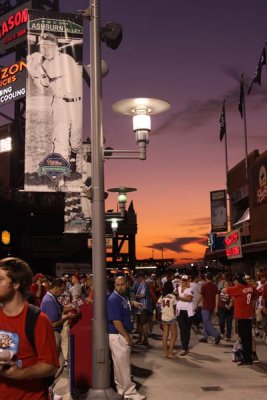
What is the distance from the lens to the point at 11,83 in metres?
35.9

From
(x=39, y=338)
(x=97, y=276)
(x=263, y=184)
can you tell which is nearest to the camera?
(x=39, y=338)

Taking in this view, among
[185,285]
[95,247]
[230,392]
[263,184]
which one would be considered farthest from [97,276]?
[263,184]

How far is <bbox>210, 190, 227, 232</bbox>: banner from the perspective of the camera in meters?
49.0

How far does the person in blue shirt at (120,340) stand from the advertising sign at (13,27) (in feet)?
126

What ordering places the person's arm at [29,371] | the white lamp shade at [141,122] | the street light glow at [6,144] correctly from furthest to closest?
the street light glow at [6,144] → the white lamp shade at [141,122] → the person's arm at [29,371]

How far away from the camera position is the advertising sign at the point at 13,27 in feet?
142

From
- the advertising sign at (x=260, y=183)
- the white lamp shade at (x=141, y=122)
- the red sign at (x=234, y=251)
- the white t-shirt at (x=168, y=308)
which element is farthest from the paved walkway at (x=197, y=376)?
the advertising sign at (x=260, y=183)

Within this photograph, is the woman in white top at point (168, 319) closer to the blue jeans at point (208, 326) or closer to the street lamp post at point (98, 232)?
the blue jeans at point (208, 326)

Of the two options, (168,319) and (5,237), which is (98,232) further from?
(5,237)

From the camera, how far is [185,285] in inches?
522

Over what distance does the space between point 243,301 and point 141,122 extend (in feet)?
15.5

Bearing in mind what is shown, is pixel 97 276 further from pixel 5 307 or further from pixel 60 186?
pixel 5 307

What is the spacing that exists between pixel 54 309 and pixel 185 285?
5708 mm

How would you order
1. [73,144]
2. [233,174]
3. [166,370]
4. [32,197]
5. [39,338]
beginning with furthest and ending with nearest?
[233,174] < [32,197] < [166,370] < [73,144] < [39,338]
